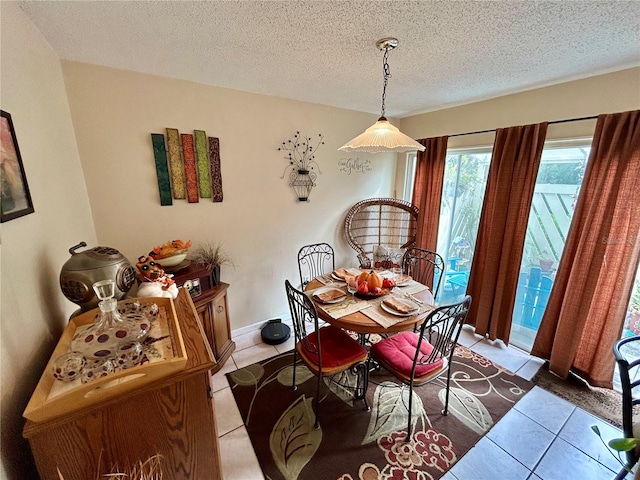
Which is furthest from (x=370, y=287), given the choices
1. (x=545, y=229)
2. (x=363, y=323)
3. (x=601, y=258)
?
(x=545, y=229)

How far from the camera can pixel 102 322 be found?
0.94m

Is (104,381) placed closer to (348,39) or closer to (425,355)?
(425,355)

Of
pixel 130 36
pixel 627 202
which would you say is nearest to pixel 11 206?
pixel 130 36

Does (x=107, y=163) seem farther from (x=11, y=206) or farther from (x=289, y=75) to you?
(x=289, y=75)

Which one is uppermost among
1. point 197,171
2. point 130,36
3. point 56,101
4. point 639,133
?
point 130,36

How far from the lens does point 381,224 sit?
3486mm

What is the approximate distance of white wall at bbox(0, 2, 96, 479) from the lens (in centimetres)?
83

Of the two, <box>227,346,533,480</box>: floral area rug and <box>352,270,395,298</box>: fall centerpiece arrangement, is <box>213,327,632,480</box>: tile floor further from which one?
<box>352,270,395,298</box>: fall centerpiece arrangement

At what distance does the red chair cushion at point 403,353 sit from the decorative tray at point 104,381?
4.31ft

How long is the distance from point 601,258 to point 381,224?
208cm

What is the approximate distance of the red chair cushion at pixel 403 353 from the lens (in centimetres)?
162

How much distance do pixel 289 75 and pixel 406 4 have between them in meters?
1.08

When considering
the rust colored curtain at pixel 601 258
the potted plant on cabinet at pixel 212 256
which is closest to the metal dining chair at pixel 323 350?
the potted plant on cabinet at pixel 212 256

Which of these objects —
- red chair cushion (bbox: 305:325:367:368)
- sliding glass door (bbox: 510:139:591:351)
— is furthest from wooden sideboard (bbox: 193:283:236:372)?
sliding glass door (bbox: 510:139:591:351)
